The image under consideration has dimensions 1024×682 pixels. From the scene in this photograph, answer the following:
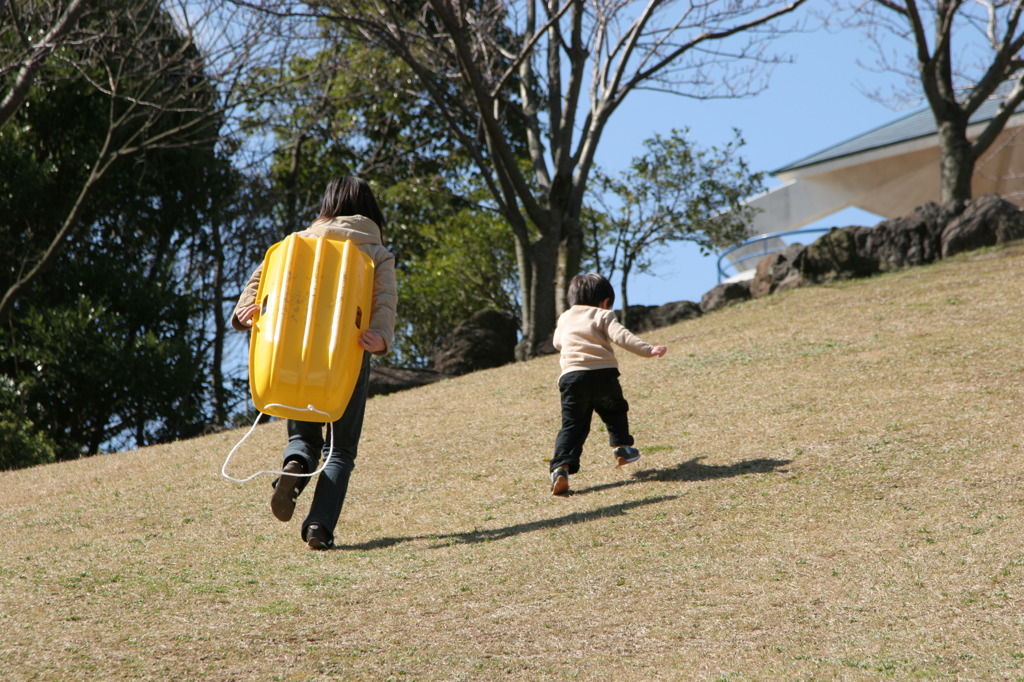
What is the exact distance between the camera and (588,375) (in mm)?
6484

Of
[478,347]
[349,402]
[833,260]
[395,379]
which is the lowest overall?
[395,379]

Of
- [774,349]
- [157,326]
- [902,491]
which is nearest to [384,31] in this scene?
[157,326]

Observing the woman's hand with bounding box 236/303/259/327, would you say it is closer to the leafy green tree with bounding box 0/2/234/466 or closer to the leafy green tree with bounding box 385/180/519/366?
the leafy green tree with bounding box 0/2/234/466

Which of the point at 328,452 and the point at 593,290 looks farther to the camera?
the point at 593,290

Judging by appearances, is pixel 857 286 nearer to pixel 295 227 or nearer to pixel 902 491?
pixel 902 491

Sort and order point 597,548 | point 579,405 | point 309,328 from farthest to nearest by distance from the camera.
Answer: point 579,405 < point 597,548 < point 309,328

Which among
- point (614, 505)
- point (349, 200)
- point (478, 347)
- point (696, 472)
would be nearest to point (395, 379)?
point (478, 347)

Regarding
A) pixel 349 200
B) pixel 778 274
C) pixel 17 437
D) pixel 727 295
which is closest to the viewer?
pixel 349 200

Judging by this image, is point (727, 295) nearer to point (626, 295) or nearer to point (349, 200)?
point (626, 295)

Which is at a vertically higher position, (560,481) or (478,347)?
(478,347)

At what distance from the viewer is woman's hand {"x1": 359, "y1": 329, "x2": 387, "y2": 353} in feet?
16.6

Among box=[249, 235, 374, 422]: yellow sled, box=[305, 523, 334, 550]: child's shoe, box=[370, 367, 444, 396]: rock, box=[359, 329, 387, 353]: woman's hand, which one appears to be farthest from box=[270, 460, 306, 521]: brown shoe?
box=[370, 367, 444, 396]: rock

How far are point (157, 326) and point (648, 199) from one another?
816 centimetres

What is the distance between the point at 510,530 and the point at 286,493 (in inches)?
50.5
